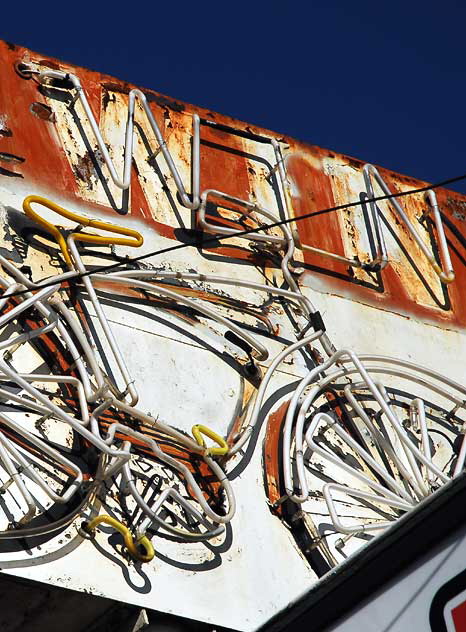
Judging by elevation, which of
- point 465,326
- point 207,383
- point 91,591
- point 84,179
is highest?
point 84,179

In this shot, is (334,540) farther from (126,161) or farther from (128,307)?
Answer: (126,161)

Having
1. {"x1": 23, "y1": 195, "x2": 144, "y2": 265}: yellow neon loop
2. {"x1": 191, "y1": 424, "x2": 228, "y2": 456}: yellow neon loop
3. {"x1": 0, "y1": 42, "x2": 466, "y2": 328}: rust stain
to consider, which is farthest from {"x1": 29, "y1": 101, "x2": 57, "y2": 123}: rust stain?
{"x1": 191, "y1": 424, "x2": 228, "y2": 456}: yellow neon loop

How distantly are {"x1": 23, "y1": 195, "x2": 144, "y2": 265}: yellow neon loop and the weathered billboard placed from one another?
17mm

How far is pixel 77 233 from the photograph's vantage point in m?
10.4

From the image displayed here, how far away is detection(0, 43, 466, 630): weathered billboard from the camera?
365 inches

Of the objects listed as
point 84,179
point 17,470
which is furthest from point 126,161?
point 17,470

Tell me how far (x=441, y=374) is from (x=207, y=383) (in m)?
2.44

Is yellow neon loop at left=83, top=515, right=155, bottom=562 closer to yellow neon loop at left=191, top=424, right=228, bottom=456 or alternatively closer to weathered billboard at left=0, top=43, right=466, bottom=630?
weathered billboard at left=0, top=43, right=466, bottom=630

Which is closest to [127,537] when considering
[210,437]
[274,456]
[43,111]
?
[210,437]

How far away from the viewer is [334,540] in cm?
1038

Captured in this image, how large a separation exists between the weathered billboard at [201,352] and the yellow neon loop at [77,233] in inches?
0.7

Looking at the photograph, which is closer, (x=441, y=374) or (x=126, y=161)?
(x=126, y=161)

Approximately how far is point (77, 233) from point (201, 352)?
1317 mm

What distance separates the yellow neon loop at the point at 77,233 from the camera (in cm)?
1021
